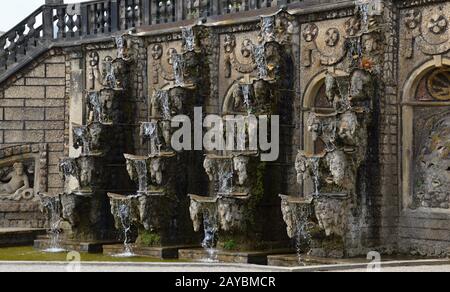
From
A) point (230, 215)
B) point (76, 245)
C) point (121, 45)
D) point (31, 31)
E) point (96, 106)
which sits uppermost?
point (31, 31)

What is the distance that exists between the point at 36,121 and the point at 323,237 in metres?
10.2

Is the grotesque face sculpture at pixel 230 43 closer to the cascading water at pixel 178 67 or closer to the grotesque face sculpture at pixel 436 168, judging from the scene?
the cascading water at pixel 178 67

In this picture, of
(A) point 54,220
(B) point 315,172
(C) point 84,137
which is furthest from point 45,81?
(B) point 315,172

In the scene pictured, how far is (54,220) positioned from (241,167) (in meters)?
5.55

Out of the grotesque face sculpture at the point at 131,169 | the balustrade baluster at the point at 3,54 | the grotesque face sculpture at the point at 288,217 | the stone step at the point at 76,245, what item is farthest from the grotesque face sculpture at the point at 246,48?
the balustrade baluster at the point at 3,54

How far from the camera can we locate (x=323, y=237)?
19.0m

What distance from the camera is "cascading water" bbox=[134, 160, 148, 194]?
22234 mm

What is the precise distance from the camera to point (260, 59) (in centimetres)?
2131

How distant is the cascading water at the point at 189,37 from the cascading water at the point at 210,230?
4.04 metres

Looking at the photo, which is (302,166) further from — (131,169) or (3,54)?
(3,54)

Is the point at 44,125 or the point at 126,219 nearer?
the point at 126,219

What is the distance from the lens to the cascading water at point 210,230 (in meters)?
20.8

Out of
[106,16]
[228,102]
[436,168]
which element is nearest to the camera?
[436,168]

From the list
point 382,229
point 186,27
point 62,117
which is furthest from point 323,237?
point 62,117
